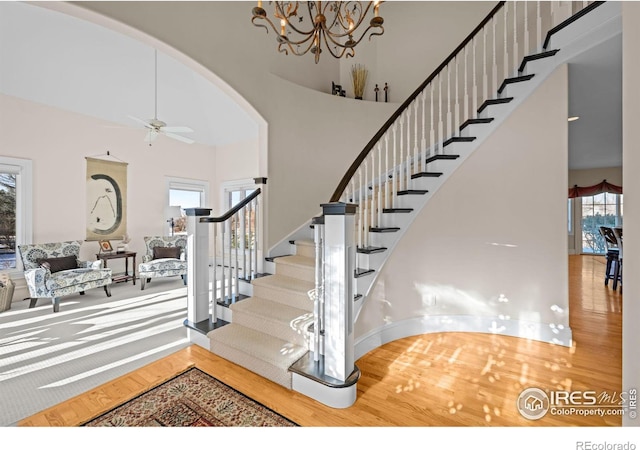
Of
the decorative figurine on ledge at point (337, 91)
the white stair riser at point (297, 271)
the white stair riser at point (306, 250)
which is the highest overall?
the decorative figurine on ledge at point (337, 91)

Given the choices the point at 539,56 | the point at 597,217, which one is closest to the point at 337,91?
the point at 539,56

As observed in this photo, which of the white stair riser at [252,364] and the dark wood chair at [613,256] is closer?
the white stair riser at [252,364]

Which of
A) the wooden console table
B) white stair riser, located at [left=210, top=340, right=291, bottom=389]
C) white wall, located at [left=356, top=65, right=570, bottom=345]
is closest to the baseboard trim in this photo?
white wall, located at [left=356, top=65, right=570, bottom=345]

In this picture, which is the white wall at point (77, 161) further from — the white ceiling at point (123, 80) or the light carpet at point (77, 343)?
the light carpet at point (77, 343)

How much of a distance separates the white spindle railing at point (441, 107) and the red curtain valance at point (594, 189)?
659 centimetres

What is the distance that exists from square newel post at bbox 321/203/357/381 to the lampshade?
17.2ft

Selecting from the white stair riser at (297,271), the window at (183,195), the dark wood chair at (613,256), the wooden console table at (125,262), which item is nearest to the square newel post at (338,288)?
the white stair riser at (297,271)

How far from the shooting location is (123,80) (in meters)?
4.27

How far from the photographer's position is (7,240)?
406 centimetres

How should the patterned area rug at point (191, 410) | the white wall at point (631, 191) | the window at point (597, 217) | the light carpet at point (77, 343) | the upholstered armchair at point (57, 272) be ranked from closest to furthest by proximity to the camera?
the white wall at point (631, 191) < the patterned area rug at point (191, 410) < the light carpet at point (77, 343) < the upholstered armchair at point (57, 272) < the window at point (597, 217)

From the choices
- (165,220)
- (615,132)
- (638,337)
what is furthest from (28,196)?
(615,132)

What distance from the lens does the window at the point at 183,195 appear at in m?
6.02

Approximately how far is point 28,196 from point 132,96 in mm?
2207

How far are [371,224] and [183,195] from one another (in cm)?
523
